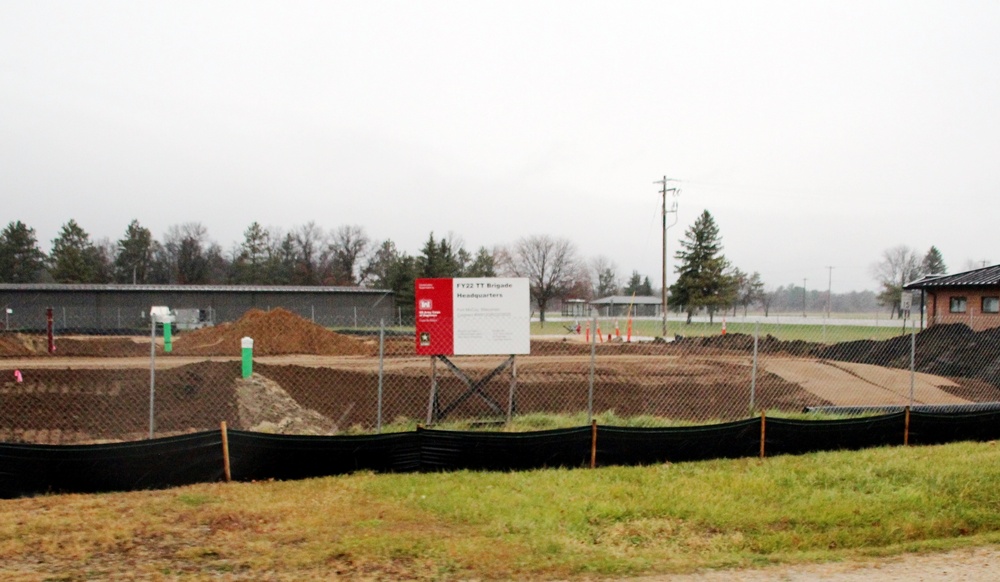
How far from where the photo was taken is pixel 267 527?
20.0 feet

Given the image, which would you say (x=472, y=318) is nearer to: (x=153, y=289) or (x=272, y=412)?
(x=272, y=412)

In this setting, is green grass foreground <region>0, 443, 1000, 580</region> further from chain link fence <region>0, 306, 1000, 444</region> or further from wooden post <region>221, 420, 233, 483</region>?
chain link fence <region>0, 306, 1000, 444</region>

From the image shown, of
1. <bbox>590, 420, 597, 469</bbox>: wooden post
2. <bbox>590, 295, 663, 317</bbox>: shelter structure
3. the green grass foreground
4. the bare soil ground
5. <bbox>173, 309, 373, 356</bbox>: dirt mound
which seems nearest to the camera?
the bare soil ground

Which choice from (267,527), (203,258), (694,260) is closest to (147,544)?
(267,527)

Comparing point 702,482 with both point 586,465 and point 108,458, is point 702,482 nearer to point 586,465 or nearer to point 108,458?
point 586,465

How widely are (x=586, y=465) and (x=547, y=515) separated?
1933 mm

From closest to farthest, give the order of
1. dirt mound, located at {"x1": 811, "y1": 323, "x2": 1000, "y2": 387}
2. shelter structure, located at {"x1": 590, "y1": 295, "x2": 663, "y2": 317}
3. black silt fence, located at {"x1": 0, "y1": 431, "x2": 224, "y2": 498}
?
black silt fence, located at {"x1": 0, "y1": 431, "x2": 224, "y2": 498}, dirt mound, located at {"x1": 811, "y1": 323, "x2": 1000, "y2": 387}, shelter structure, located at {"x1": 590, "y1": 295, "x2": 663, "y2": 317}

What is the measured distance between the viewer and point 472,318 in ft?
35.4

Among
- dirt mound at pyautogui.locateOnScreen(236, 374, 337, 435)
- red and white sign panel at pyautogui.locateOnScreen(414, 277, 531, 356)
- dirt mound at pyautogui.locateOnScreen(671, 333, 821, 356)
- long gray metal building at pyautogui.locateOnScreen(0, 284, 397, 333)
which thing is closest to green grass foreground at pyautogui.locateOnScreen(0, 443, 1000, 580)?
red and white sign panel at pyautogui.locateOnScreen(414, 277, 531, 356)

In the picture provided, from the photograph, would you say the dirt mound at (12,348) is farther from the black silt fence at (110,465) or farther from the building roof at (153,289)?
the black silt fence at (110,465)

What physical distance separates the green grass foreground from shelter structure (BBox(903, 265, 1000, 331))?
77.8 ft

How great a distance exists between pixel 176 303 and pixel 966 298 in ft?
139

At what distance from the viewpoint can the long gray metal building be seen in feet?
135

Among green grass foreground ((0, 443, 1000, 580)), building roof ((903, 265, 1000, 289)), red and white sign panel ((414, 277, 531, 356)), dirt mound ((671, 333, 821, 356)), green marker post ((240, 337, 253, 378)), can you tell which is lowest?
green grass foreground ((0, 443, 1000, 580))
